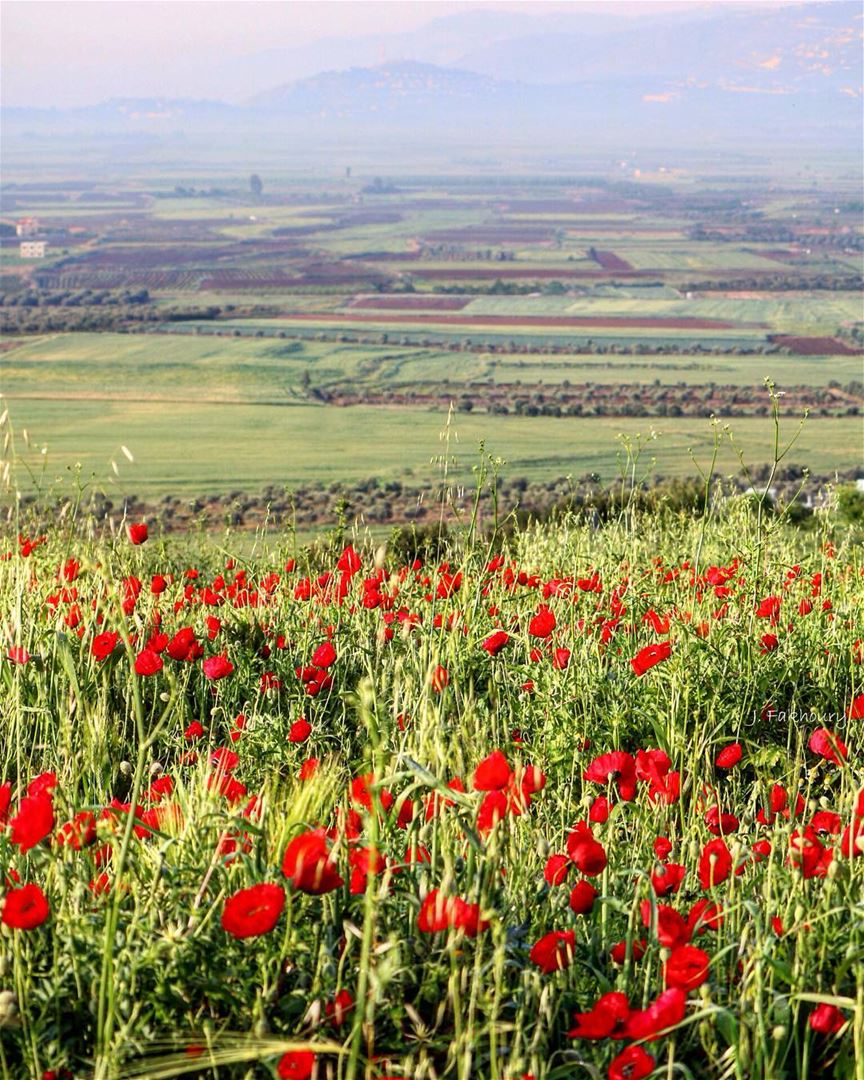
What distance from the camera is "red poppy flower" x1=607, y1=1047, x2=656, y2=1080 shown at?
68.8 inches

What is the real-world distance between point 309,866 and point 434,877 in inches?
18.1

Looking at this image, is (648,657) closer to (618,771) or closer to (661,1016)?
(618,771)

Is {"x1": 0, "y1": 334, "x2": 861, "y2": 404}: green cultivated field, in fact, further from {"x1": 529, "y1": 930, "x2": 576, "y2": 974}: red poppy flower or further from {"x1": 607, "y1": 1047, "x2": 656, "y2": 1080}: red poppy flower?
{"x1": 607, "y1": 1047, "x2": 656, "y2": 1080}: red poppy flower

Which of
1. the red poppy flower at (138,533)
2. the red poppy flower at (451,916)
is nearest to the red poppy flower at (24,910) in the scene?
the red poppy flower at (451,916)

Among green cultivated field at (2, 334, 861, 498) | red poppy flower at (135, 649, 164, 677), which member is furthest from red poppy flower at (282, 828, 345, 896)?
green cultivated field at (2, 334, 861, 498)

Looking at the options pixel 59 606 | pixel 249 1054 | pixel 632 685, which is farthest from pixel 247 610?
pixel 249 1054

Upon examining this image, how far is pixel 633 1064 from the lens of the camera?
1900 millimetres

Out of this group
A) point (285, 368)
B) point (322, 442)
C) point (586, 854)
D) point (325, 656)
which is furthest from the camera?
point (285, 368)

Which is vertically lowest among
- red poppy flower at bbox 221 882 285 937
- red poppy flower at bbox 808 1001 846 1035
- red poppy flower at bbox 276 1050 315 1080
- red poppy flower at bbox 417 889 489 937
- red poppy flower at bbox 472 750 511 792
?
red poppy flower at bbox 808 1001 846 1035

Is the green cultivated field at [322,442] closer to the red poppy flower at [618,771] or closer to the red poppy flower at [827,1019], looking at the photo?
the red poppy flower at [618,771]

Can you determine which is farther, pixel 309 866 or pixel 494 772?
pixel 494 772

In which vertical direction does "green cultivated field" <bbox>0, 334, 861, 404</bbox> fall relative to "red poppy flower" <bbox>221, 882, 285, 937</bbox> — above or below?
below

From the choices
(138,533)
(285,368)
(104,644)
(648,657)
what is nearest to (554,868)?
(648,657)

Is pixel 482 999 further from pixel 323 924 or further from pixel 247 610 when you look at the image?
pixel 247 610
